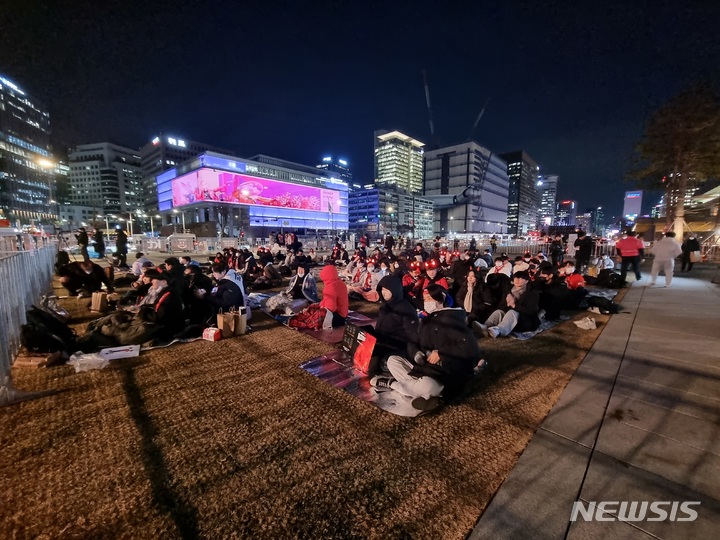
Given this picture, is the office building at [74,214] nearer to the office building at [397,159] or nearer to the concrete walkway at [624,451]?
the office building at [397,159]

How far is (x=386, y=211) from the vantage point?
113750 mm

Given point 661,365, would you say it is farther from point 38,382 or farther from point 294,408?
point 38,382

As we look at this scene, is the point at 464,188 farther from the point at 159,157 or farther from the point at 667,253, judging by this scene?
the point at 667,253

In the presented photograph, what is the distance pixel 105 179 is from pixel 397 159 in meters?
120

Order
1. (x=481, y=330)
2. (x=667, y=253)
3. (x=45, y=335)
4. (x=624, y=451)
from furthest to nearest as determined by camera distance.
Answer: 1. (x=667, y=253)
2. (x=481, y=330)
3. (x=45, y=335)
4. (x=624, y=451)

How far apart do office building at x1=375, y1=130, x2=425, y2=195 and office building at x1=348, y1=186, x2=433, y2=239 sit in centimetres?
2671

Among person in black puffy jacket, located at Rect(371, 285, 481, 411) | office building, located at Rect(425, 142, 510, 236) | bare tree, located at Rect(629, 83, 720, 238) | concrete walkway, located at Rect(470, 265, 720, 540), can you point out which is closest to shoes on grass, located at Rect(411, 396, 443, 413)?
person in black puffy jacket, located at Rect(371, 285, 481, 411)

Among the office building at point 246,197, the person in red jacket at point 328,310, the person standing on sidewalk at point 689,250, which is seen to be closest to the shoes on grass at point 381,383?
the person in red jacket at point 328,310

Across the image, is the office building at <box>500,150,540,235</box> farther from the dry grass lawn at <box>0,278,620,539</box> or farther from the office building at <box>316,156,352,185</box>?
the dry grass lawn at <box>0,278,620,539</box>

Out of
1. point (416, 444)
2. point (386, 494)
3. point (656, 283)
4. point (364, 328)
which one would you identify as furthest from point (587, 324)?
point (656, 283)

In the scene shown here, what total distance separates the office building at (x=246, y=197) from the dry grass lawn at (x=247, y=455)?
189 ft

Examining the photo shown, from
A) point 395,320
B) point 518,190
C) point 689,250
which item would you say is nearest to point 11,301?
point 395,320

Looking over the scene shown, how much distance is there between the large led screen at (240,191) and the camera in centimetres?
5525

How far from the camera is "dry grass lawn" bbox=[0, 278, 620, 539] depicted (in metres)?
2.07
